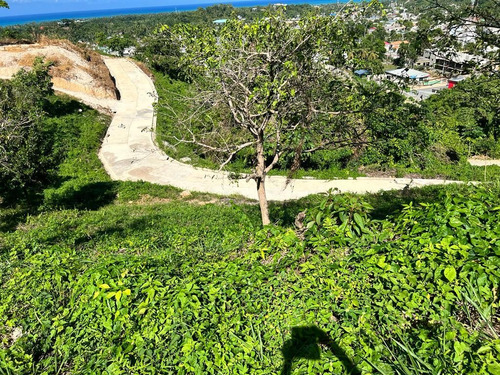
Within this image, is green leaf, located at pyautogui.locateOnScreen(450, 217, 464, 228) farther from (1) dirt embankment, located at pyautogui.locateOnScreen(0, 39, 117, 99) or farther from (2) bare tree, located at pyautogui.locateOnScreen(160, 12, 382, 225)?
(1) dirt embankment, located at pyautogui.locateOnScreen(0, 39, 117, 99)

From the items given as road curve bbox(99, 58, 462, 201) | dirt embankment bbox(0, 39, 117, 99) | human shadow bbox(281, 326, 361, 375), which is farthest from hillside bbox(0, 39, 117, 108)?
human shadow bbox(281, 326, 361, 375)

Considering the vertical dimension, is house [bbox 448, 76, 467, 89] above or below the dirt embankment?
below

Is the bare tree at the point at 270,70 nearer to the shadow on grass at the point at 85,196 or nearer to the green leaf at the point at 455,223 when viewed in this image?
the green leaf at the point at 455,223

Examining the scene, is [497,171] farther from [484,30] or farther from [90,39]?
[90,39]

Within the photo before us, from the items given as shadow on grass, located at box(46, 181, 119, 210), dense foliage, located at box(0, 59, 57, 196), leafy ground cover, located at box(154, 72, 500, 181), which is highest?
dense foliage, located at box(0, 59, 57, 196)

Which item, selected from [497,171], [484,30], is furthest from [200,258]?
[497,171]

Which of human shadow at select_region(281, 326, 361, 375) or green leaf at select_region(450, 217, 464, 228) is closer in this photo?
human shadow at select_region(281, 326, 361, 375)

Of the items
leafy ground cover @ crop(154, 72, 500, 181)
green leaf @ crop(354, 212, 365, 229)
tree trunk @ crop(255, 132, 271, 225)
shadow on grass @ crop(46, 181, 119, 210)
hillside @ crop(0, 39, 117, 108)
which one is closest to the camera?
green leaf @ crop(354, 212, 365, 229)
